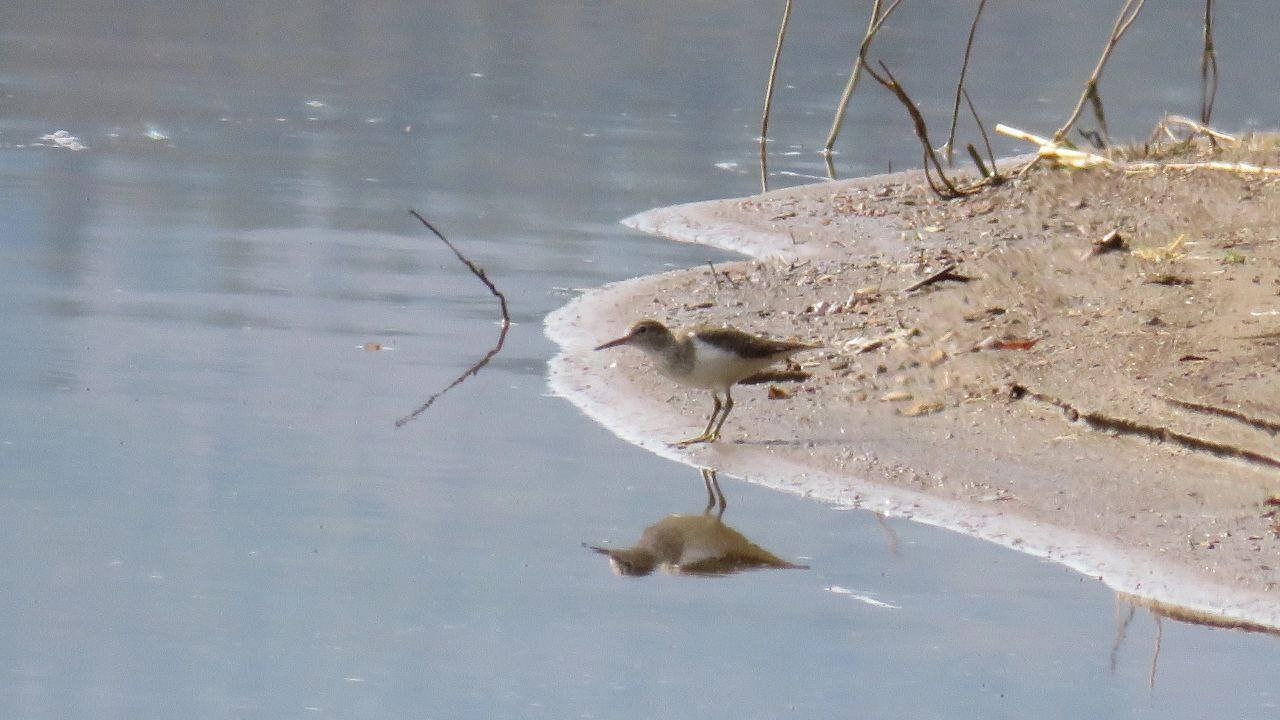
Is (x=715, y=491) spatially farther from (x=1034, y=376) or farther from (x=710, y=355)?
(x=1034, y=376)

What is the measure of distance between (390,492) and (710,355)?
1.40 meters

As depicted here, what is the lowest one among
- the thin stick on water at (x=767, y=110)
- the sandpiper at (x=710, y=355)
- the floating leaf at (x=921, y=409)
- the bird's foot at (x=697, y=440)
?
the thin stick on water at (x=767, y=110)

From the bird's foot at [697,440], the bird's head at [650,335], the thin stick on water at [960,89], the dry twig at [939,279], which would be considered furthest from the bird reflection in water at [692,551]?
the thin stick on water at [960,89]

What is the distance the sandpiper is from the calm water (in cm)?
36

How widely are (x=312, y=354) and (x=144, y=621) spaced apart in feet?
10.5

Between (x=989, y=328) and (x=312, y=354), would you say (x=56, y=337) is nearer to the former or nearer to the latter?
(x=312, y=354)

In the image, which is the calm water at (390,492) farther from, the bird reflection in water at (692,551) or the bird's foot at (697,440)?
the bird's foot at (697,440)

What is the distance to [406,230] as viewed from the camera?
1092 centimetres

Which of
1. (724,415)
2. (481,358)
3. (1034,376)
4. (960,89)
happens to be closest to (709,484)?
(724,415)

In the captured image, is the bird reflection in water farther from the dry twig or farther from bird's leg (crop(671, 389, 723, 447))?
the dry twig

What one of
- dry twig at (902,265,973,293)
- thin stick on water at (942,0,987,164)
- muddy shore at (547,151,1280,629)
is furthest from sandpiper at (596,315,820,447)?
thin stick on water at (942,0,987,164)

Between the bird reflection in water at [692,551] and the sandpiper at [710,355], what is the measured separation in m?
0.88

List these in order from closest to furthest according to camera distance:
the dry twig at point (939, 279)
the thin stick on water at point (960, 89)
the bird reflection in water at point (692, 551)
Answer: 1. the bird reflection in water at point (692, 551)
2. the dry twig at point (939, 279)
3. the thin stick on water at point (960, 89)

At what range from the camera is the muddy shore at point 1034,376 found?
599 centimetres
